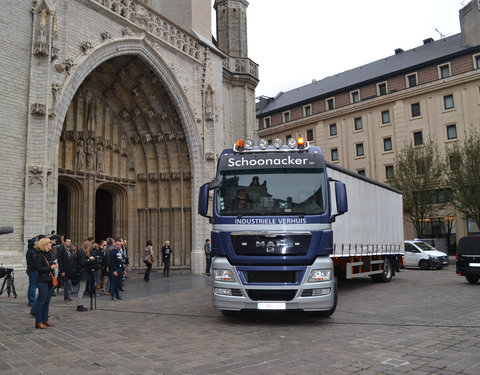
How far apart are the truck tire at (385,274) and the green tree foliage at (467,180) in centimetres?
1468

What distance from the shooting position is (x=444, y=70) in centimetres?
3375

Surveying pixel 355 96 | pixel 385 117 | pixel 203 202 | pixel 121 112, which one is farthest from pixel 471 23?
pixel 203 202

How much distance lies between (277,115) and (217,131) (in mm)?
24724

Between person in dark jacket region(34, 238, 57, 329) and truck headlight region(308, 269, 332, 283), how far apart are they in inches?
176

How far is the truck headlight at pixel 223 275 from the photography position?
7551 millimetres

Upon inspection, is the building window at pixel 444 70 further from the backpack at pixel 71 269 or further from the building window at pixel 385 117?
the backpack at pixel 71 269

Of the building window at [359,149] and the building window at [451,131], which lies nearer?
the building window at [451,131]

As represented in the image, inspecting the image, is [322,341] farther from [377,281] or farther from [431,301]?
[377,281]

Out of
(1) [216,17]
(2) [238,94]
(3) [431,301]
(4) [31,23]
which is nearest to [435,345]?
(3) [431,301]

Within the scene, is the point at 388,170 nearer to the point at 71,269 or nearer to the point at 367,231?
the point at 367,231

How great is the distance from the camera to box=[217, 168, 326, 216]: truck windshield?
25.3ft

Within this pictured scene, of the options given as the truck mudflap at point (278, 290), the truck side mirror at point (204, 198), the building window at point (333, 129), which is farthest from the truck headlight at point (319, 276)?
the building window at point (333, 129)

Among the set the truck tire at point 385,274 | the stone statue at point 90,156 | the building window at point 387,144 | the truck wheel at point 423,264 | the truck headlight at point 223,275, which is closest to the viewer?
the truck headlight at point 223,275

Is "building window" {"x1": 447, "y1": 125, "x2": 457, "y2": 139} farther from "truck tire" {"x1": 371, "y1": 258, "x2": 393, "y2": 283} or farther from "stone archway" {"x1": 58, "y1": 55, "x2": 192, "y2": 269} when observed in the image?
"stone archway" {"x1": 58, "y1": 55, "x2": 192, "y2": 269}
